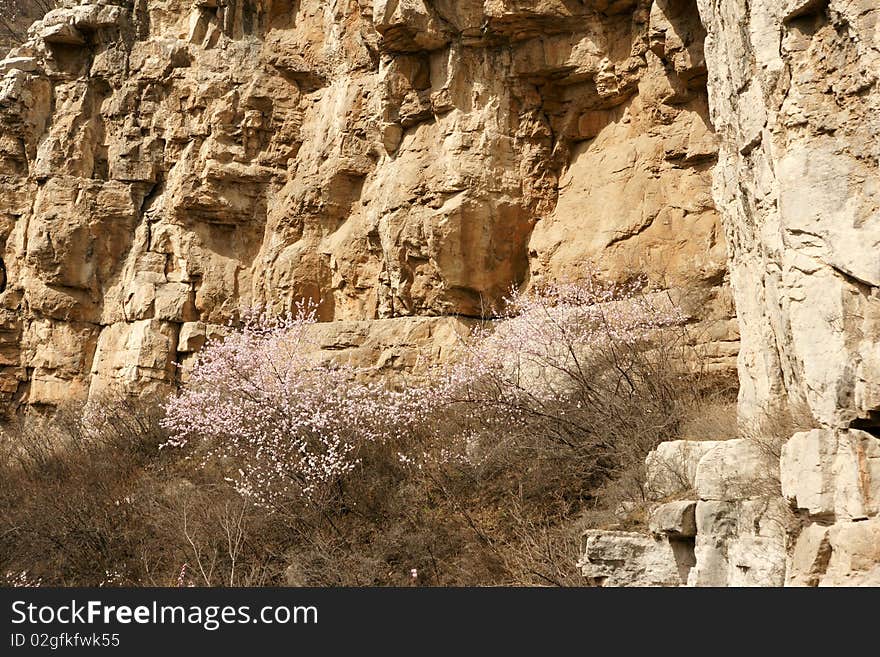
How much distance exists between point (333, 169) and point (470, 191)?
2581mm

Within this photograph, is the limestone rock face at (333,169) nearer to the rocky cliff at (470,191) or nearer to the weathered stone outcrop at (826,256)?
the rocky cliff at (470,191)

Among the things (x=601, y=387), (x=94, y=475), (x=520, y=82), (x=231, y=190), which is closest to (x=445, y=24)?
(x=520, y=82)

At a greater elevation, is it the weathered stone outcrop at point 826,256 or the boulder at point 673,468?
the weathered stone outcrop at point 826,256

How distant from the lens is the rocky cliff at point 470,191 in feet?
17.6

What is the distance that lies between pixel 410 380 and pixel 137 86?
7.06m

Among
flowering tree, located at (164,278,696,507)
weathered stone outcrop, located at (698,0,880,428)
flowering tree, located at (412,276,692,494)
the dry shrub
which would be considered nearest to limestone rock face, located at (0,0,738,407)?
flowering tree, located at (412,276,692,494)

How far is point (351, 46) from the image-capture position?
14.8 metres

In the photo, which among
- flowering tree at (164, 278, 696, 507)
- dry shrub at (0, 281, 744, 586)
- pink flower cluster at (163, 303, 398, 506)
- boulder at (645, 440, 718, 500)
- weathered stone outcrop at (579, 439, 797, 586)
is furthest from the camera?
pink flower cluster at (163, 303, 398, 506)

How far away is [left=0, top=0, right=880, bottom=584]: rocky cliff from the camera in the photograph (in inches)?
212

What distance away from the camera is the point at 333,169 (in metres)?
14.5

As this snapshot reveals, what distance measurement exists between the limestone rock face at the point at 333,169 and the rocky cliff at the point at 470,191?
0.04 meters

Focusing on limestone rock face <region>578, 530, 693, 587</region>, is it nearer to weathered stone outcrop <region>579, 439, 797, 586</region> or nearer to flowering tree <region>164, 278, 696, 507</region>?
weathered stone outcrop <region>579, 439, 797, 586</region>

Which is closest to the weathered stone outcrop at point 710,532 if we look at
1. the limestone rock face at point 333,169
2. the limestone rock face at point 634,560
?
the limestone rock face at point 634,560

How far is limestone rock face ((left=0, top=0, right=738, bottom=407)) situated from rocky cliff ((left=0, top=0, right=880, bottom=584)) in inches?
1.4
